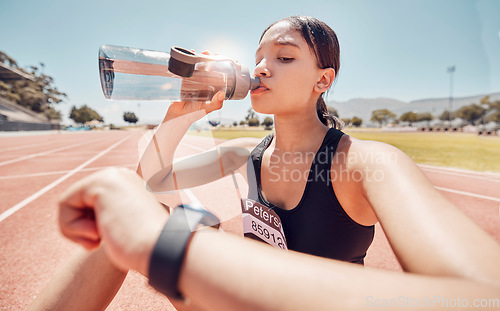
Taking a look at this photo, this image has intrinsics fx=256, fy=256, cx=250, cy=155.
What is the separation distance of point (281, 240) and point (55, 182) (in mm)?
6694

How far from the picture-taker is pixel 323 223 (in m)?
1.23

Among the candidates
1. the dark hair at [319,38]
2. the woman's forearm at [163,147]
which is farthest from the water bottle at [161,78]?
the dark hair at [319,38]

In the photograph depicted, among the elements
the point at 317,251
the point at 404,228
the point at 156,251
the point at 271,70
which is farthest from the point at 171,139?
the point at 404,228

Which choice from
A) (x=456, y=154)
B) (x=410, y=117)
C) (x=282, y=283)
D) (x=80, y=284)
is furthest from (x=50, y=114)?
(x=410, y=117)

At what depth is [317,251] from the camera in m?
1.27

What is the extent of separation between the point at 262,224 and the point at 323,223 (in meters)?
0.39

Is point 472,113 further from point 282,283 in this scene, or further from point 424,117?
point 282,283

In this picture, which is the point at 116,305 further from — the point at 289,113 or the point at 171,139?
the point at 289,113

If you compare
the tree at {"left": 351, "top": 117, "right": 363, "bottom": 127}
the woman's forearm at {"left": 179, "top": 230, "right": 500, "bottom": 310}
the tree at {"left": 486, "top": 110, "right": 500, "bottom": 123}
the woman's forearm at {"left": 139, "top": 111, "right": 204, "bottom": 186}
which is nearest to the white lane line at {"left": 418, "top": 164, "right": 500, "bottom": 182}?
the woman's forearm at {"left": 139, "top": 111, "right": 204, "bottom": 186}

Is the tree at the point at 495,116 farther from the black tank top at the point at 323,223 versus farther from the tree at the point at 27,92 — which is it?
the tree at the point at 27,92

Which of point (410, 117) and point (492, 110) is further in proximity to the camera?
point (410, 117)

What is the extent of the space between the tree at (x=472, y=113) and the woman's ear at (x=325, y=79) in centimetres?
11307

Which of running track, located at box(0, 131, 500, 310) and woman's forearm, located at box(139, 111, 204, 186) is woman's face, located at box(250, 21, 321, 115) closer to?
woman's forearm, located at box(139, 111, 204, 186)

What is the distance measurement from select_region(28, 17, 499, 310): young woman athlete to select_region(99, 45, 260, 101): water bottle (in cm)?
9
